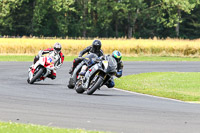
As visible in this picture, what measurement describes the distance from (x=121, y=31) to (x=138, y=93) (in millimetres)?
63925

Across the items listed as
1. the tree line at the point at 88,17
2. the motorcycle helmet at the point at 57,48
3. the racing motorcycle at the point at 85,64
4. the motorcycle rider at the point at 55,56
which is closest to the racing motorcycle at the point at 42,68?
the motorcycle rider at the point at 55,56

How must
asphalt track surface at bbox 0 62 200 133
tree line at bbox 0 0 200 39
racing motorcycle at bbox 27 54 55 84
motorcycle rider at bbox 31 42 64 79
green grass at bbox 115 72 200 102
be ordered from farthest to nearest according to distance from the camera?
1. tree line at bbox 0 0 200 39
2. motorcycle rider at bbox 31 42 64 79
3. racing motorcycle at bbox 27 54 55 84
4. green grass at bbox 115 72 200 102
5. asphalt track surface at bbox 0 62 200 133

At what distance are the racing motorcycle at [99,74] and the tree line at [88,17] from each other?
5096 centimetres

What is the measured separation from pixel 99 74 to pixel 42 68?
429 cm

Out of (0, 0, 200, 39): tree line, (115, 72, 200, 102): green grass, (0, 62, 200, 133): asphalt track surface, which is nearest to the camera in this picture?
(0, 62, 200, 133): asphalt track surface

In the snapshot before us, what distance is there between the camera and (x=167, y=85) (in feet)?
71.7

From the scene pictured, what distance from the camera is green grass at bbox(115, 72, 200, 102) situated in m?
18.1

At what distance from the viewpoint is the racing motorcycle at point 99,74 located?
16167 millimetres

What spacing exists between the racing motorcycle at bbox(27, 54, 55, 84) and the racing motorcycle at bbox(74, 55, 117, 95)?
11.4 ft

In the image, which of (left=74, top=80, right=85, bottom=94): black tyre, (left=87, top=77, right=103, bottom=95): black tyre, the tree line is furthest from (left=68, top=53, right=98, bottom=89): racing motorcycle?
the tree line

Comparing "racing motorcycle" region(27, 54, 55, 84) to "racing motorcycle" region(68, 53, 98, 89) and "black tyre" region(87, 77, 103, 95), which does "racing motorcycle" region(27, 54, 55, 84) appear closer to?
"racing motorcycle" region(68, 53, 98, 89)

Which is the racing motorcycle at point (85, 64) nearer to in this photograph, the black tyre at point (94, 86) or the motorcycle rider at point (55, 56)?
the black tyre at point (94, 86)

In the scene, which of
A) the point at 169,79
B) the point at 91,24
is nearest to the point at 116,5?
the point at 91,24

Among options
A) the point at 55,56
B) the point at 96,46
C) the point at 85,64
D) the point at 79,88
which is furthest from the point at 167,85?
the point at 79,88
